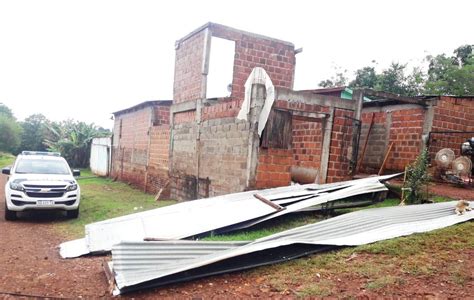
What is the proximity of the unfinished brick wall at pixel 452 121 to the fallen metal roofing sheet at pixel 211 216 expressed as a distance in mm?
3813

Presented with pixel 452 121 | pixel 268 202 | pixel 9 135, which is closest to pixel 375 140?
pixel 452 121

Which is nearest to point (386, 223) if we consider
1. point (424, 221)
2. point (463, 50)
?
point (424, 221)

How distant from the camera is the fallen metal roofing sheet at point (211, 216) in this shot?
530cm

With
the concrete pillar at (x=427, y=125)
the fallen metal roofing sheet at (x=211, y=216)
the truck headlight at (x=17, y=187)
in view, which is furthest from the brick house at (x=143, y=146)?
the concrete pillar at (x=427, y=125)

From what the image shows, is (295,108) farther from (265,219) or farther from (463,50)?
(463,50)

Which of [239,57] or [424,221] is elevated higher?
[239,57]

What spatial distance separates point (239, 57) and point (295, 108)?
3122 mm

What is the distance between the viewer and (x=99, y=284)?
4168mm

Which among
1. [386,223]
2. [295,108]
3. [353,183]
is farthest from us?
[295,108]

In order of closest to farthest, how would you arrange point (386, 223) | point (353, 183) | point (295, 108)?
1. point (386, 223)
2. point (353, 183)
3. point (295, 108)

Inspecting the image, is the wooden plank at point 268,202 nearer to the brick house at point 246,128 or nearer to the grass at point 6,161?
the brick house at point 246,128

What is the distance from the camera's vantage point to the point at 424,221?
488 centimetres

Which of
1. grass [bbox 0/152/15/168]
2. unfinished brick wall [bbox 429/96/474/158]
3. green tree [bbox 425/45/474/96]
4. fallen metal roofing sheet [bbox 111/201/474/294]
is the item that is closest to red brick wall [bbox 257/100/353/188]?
fallen metal roofing sheet [bbox 111/201/474/294]

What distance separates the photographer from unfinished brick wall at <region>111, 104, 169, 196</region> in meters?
12.0
